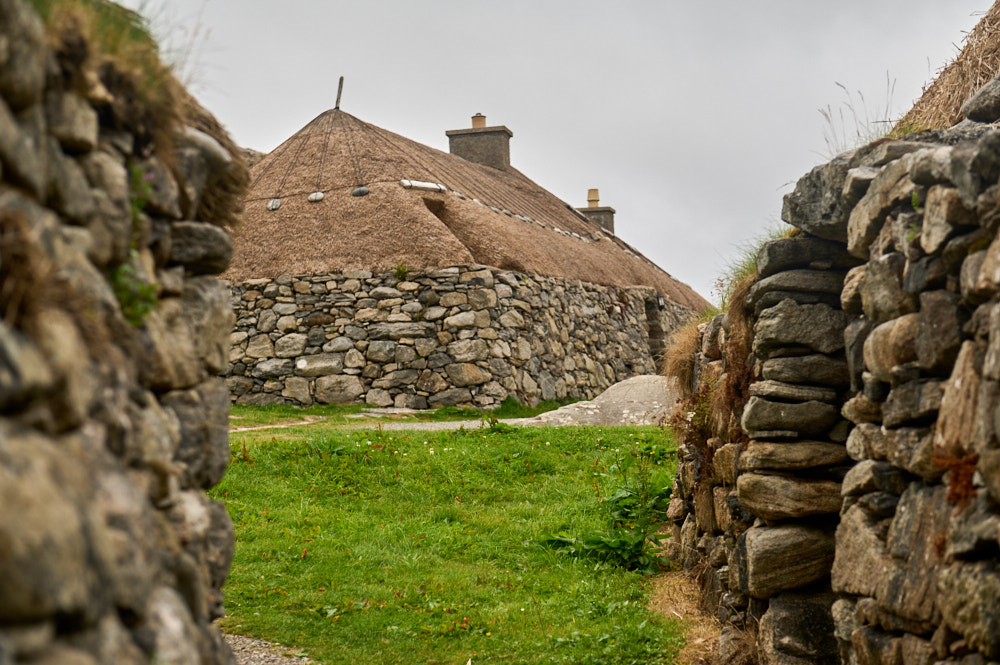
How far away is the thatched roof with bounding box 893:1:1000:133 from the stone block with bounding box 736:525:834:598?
3.20 m

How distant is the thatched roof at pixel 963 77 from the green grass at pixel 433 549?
460 centimetres

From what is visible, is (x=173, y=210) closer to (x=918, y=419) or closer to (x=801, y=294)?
(x=918, y=419)

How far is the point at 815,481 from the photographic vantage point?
6059 mm

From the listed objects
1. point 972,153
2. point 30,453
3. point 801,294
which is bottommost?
point 30,453

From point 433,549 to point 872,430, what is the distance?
492 cm

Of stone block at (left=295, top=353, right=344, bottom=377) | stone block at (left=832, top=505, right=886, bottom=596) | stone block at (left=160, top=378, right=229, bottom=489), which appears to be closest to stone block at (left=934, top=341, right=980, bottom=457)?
stone block at (left=832, top=505, right=886, bottom=596)

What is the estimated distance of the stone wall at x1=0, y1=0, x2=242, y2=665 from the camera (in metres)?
2.07

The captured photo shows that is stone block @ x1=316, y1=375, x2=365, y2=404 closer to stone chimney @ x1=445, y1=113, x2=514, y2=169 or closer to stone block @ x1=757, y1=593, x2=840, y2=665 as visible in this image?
stone block @ x1=757, y1=593, x2=840, y2=665

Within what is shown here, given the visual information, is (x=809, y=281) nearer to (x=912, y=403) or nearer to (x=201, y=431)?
(x=912, y=403)

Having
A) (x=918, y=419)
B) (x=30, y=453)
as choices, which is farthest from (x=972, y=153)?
(x=30, y=453)

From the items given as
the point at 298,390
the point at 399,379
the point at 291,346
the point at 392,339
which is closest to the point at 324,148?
the point at 291,346

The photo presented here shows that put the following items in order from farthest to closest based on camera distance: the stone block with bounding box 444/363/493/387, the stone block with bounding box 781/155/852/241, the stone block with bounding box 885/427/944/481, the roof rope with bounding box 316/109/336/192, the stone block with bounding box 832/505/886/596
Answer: the roof rope with bounding box 316/109/336/192 → the stone block with bounding box 444/363/493/387 → the stone block with bounding box 781/155/852/241 → the stone block with bounding box 832/505/886/596 → the stone block with bounding box 885/427/944/481

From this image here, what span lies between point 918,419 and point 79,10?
4147 mm

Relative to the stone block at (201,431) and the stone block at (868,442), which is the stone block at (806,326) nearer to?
the stone block at (868,442)
